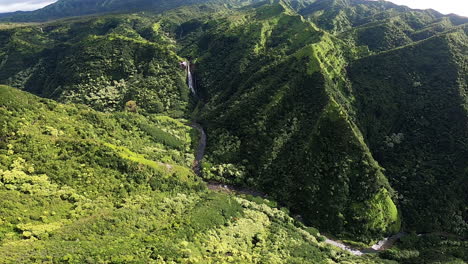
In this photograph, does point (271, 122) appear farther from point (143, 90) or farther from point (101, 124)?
point (143, 90)

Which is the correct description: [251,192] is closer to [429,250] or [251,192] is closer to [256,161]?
[256,161]

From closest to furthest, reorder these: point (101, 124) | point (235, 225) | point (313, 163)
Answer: point (235, 225) → point (101, 124) → point (313, 163)

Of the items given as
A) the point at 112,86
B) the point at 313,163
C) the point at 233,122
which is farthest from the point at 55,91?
the point at 313,163

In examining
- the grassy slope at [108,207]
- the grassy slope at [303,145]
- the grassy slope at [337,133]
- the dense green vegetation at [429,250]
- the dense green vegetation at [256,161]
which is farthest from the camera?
the grassy slope at [337,133]

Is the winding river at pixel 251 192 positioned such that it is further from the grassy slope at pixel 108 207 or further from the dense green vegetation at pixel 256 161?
the grassy slope at pixel 108 207

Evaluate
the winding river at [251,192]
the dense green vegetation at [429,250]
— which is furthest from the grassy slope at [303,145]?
the dense green vegetation at [429,250]

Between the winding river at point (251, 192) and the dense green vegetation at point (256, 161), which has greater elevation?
the dense green vegetation at point (256, 161)
